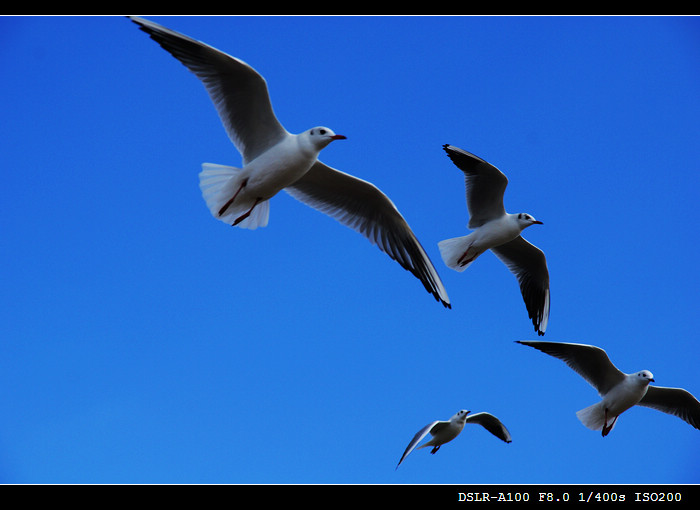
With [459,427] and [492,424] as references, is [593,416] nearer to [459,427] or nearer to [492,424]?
[492,424]

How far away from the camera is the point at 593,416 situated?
6301mm

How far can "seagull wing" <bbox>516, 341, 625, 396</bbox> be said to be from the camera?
5.82m

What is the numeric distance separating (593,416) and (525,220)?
2002mm

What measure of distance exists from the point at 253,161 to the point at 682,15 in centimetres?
296

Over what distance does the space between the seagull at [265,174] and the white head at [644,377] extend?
84.2 inches

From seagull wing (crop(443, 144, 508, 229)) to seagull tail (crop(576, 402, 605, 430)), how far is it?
1994 mm

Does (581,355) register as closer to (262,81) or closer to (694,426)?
(694,426)

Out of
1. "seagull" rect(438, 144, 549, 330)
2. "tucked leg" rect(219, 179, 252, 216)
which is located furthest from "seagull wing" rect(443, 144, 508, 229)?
"tucked leg" rect(219, 179, 252, 216)

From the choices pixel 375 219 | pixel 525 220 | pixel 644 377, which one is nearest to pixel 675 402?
pixel 644 377

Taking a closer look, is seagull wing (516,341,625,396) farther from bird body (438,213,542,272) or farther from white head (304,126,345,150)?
white head (304,126,345,150)

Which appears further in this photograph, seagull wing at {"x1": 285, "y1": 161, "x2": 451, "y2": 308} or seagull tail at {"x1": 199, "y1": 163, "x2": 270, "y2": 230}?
seagull wing at {"x1": 285, "y1": 161, "x2": 451, "y2": 308}

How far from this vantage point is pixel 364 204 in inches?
199

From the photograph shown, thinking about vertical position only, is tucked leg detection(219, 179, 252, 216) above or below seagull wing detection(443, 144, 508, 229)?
below
